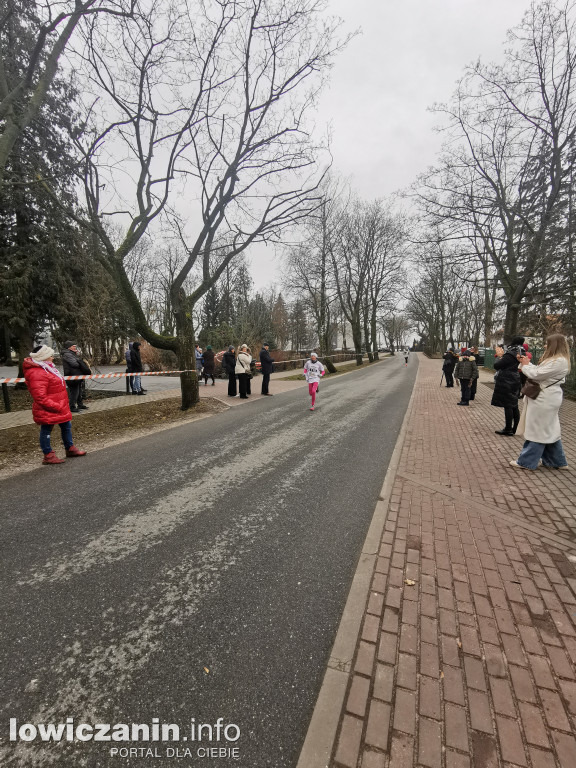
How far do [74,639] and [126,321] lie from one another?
86.8 feet

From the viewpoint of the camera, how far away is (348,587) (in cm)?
261

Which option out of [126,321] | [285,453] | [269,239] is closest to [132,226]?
[269,239]

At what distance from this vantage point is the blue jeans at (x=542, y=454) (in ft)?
16.8

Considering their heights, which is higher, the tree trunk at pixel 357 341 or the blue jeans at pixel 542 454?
the tree trunk at pixel 357 341

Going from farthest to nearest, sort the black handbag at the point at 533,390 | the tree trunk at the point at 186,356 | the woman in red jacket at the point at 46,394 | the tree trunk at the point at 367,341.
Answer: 1. the tree trunk at the point at 367,341
2. the tree trunk at the point at 186,356
3. the woman in red jacket at the point at 46,394
4. the black handbag at the point at 533,390

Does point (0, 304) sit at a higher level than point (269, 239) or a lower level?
lower

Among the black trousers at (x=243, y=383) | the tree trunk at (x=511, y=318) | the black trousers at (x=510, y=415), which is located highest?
the tree trunk at (x=511, y=318)

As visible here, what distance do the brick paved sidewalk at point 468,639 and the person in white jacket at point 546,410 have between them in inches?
35.5

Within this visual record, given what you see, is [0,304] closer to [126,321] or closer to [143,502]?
[126,321]

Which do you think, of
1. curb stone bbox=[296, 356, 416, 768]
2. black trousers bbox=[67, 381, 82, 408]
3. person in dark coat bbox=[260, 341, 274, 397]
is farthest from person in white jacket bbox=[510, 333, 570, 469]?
black trousers bbox=[67, 381, 82, 408]

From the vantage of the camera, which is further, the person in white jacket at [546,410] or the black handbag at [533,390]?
the black handbag at [533,390]

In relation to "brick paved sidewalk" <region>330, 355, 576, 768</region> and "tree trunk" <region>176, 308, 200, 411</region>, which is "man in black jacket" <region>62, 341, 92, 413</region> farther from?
"brick paved sidewalk" <region>330, 355, 576, 768</region>

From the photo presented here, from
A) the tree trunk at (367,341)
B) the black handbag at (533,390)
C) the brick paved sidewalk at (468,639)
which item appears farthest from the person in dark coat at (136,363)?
the tree trunk at (367,341)

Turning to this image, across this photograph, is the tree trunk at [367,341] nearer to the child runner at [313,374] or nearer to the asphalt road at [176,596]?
the child runner at [313,374]
